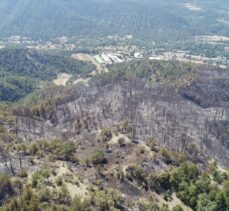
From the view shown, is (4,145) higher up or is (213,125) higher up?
(4,145)

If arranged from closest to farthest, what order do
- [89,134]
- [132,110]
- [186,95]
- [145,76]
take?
[89,134] → [132,110] → [186,95] → [145,76]

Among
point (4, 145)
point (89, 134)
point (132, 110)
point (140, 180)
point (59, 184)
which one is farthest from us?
point (132, 110)

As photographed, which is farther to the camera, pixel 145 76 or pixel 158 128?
pixel 145 76

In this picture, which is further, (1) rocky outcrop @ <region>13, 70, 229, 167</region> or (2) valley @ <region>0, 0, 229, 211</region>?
(1) rocky outcrop @ <region>13, 70, 229, 167</region>

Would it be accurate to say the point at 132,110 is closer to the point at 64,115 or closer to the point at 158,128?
the point at 158,128

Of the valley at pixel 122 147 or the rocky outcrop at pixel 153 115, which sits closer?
the valley at pixel 122 147

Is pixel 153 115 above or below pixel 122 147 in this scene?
below

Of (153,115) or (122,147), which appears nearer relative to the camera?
(122,147)

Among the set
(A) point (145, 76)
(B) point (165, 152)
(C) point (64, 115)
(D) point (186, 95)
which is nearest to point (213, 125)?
(D) point (186, 95)
